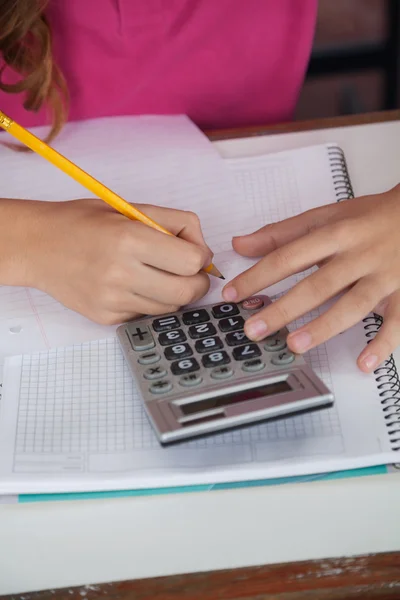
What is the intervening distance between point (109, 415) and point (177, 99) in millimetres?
472

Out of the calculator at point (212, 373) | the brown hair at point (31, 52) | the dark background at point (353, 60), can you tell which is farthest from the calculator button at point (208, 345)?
the dark background at point (353, 60)

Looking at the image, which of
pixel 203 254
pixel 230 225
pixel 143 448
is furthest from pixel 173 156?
pixel 143 448

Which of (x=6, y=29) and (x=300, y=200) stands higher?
(x=6, y=29)

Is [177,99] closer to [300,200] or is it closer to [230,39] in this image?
[230,39]

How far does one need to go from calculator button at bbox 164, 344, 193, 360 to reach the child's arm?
4 centimetres

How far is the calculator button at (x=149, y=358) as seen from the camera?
21.1 inches

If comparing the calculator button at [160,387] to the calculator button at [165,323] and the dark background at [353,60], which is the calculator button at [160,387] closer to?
the calculator button at [165,323]

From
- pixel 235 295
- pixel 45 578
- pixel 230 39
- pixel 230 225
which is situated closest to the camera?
pixel 45 578

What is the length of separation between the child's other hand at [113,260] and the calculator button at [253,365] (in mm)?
78

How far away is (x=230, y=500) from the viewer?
0.49 metres

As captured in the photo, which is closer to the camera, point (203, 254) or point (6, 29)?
point (203, 254)

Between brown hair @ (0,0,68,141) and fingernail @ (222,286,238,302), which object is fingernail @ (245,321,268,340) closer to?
fingernail @ (222,286,238,302)

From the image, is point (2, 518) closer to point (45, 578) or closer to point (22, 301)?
point (45, 578)

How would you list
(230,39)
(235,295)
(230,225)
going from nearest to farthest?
(235,295)
(230,225)
(230,39)
